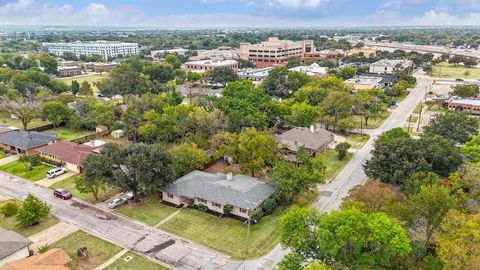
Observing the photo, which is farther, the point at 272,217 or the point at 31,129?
the point at 31,129

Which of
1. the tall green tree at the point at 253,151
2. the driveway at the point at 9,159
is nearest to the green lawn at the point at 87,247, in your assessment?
the tall green tree at the point at 253,151

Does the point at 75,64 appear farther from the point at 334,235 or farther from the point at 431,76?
the point at 334,235

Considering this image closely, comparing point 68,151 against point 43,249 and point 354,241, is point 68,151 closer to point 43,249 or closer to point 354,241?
point 43,249

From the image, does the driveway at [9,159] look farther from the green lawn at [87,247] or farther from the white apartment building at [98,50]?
the white apartment building at [98,50]

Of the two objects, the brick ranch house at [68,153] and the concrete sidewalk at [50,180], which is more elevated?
the brick ranch house at [68,153]

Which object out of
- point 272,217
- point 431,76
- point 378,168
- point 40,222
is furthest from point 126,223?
point 431,76

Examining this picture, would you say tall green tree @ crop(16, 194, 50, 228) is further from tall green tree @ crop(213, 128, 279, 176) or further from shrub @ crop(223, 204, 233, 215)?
tall green tree @ crop(213, 128, 279, 176)

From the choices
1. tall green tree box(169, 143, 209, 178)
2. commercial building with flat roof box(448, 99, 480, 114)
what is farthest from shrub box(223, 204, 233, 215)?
commercial building with flat roof box(448, 99, 480, 114)
